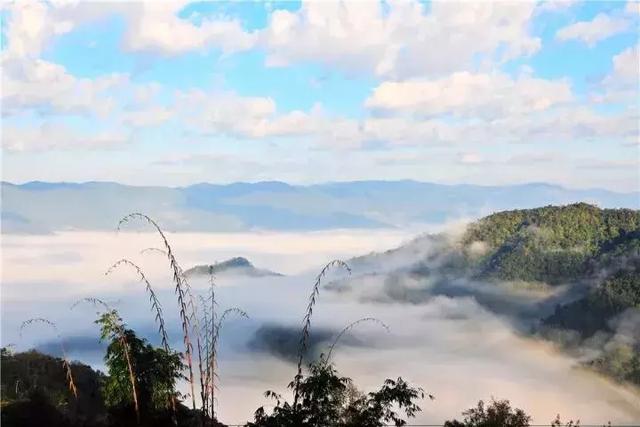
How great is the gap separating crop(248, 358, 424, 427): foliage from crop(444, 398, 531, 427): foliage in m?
7.19

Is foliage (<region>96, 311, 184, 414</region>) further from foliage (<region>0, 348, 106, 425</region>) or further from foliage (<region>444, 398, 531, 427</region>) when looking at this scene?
foliage (<region>0, 348, 106, 425</region>)

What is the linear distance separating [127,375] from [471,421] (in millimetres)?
14565

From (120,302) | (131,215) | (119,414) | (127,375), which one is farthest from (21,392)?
(131,215)

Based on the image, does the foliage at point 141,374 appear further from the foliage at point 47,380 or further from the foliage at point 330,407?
the foliage at point 47,380

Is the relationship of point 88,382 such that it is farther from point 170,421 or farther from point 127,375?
point 170,421

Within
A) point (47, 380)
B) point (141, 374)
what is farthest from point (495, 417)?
point (47, 380)

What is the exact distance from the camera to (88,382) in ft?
220

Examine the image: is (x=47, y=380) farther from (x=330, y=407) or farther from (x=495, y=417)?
(x=330, y=407)

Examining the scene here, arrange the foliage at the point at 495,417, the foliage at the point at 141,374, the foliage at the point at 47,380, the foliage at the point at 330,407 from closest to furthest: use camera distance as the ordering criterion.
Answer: the foliage at the point at 330,407
the foliage at the point at 495,417
the foliage at the point at 141,374
the foliage at the point at 47,380

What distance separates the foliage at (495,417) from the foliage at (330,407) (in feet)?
23.6

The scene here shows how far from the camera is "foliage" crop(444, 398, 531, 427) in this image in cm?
2509

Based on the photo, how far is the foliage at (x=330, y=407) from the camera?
18422 mm

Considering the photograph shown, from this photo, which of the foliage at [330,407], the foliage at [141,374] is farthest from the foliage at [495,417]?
the foliage at [141,374]

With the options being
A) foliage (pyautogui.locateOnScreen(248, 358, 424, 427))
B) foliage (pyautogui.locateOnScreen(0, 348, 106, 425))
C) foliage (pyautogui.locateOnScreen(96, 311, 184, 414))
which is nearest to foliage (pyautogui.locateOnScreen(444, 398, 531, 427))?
foliage (pyautogui.locateOnScreen(248, 358, 424, 427))
